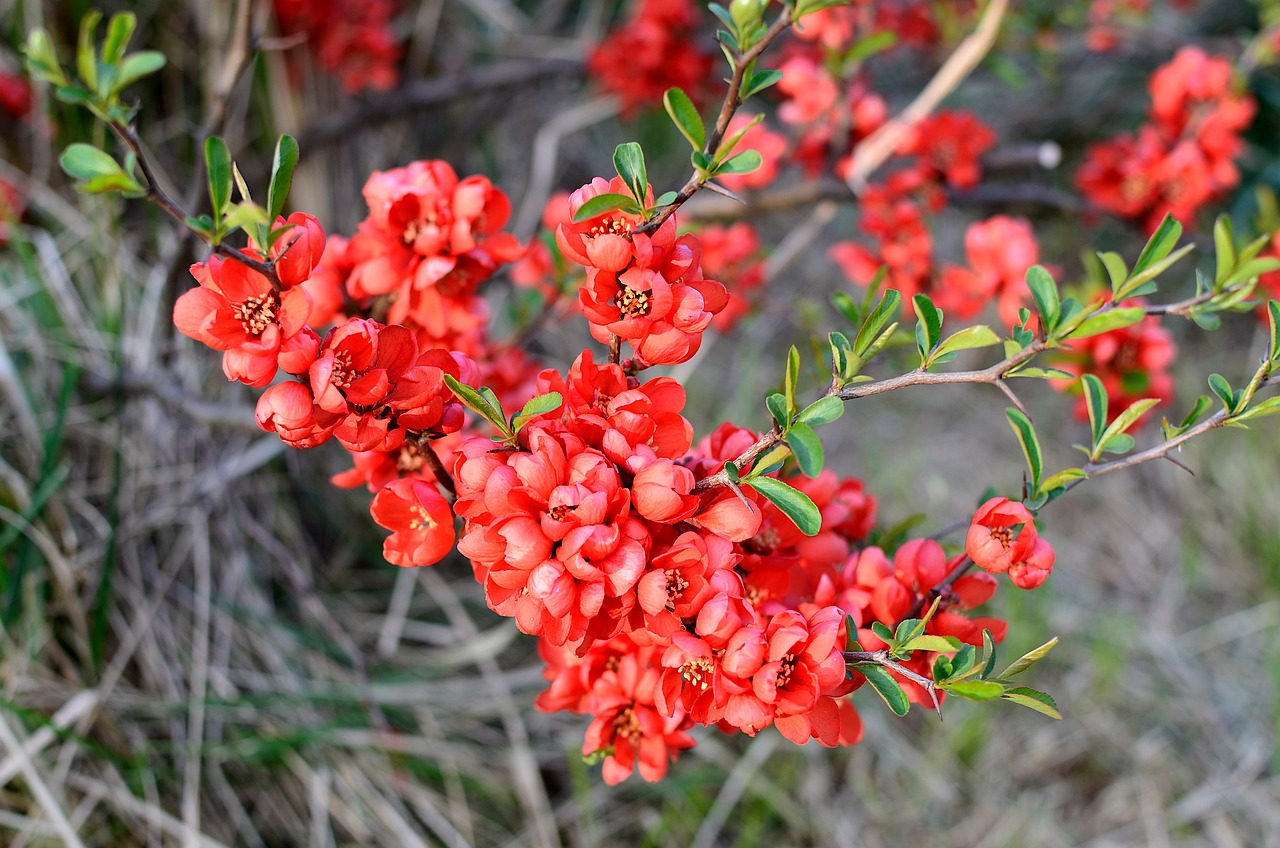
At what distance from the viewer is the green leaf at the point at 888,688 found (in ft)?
1.96

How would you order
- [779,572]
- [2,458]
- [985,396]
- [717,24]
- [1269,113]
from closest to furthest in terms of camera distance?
[779,572] < [2,458] < [717,24] < [985,396] < [1269,113]

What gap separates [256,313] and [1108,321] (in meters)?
0.63

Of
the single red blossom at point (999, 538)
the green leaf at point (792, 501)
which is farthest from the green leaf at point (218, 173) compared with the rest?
the single red blossom at point (999, 538)

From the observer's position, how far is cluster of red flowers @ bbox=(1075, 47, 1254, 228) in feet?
5.10

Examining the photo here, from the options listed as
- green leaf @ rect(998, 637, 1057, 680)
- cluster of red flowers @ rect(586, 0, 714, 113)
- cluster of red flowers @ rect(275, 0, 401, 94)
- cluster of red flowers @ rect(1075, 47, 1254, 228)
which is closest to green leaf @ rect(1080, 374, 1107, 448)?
green leaf @ rect(998, 637, 1057, 680)

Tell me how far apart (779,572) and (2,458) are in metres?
1.45

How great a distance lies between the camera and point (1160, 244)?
673 mm

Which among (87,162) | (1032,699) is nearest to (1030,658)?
(1032,699)

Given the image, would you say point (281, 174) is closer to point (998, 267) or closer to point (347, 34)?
point (998, 267)

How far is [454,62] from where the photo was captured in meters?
2.71

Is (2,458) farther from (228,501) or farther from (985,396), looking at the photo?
(985,396)

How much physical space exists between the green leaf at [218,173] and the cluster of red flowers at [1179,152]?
161cm

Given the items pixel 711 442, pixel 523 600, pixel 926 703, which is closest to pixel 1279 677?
pixel 926 703

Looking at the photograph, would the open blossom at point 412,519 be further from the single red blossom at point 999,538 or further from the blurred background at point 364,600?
the blurred background at point 364,600
